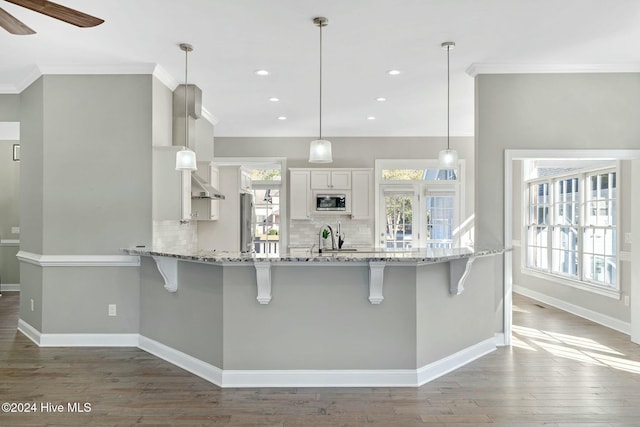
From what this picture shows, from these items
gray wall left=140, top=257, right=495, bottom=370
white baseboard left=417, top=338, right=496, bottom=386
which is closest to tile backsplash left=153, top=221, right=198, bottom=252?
gray wall left=140, top=257, right=495, bottom=370

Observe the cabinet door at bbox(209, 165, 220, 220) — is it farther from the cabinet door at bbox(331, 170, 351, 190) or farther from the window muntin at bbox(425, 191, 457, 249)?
the window muntin at bbox(425, 191, 457, 249)

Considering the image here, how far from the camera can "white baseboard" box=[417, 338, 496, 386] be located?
338cm

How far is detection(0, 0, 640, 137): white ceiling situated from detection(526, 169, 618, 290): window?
6.22ft

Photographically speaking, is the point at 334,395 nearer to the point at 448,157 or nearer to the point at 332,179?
the point at 448,157

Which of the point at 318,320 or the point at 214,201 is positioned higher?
the point at 214,201

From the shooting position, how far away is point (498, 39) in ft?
12.1

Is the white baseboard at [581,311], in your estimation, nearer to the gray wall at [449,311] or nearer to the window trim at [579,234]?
the window trim at [579,234]

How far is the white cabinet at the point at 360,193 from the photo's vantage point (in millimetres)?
7359

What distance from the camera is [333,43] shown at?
3795mm

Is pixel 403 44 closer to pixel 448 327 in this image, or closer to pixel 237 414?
pixel 448 327

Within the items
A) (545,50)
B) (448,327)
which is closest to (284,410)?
(448,327)

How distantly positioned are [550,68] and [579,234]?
2.67 m

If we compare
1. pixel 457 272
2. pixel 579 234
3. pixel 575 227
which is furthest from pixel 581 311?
pixel 457 272

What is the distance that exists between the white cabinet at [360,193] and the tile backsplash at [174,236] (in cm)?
270
